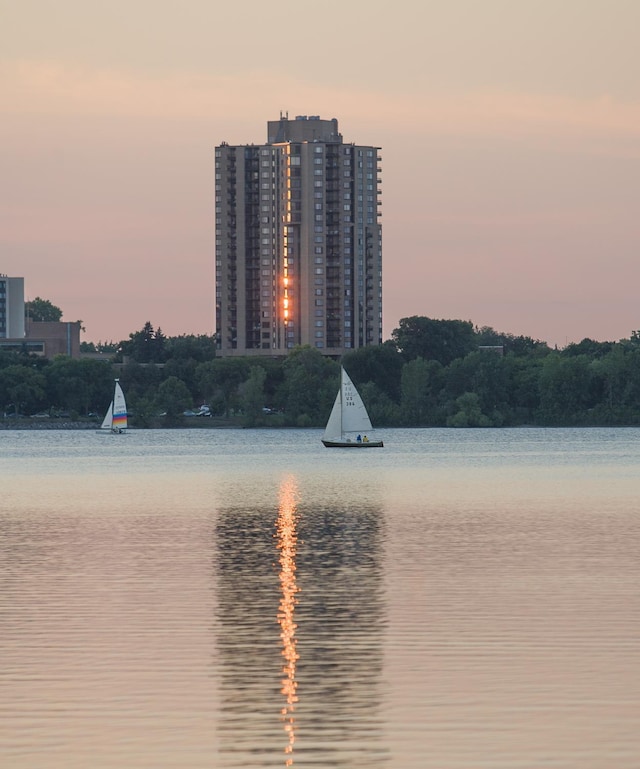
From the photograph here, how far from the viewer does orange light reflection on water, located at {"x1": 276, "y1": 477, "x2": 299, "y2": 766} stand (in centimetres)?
2512

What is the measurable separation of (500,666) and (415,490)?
6904cm

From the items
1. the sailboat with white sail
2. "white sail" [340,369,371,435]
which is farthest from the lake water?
the sailboat with white sail

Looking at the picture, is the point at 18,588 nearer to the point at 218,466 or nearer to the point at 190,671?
the point at 190,671

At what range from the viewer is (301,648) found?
1264 inches

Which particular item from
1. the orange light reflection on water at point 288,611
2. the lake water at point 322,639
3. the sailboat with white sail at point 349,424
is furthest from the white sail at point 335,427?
the lake water at point 322,639

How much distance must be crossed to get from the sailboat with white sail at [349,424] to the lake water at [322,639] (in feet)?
318

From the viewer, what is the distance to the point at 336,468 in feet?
462

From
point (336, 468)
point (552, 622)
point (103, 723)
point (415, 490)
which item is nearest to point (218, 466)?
point (336, 468)

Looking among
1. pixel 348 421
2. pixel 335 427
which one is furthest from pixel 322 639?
pixel 335 427

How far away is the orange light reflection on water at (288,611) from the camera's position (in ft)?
82.4

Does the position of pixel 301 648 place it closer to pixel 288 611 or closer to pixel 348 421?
→ pixel 288 611

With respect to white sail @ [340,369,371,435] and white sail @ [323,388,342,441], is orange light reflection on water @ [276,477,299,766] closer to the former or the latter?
white sail @ [340,369,371,435]

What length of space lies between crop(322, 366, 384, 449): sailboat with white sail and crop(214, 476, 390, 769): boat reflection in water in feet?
361

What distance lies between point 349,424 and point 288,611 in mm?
141309
